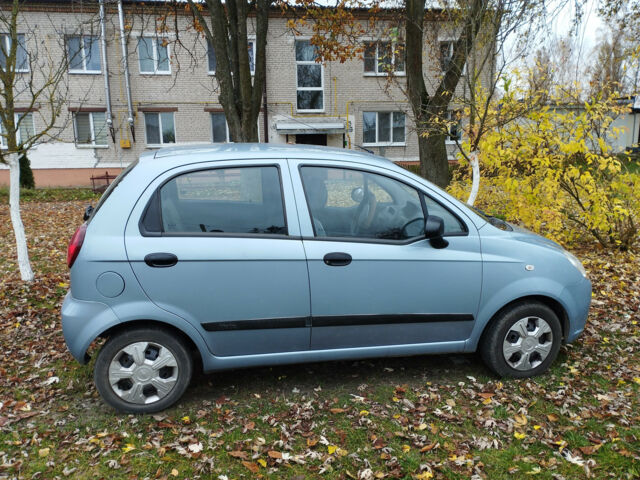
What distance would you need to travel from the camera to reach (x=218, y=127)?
21.8 metres

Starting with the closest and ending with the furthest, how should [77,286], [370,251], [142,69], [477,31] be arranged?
[77,286] → [370,251] → [477,31] → [142,69]

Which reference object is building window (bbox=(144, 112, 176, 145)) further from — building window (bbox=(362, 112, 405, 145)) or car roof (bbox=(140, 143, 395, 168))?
car roof (bbox=(140, 143, 395, 168))

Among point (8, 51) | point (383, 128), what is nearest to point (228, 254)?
point (8, 51)

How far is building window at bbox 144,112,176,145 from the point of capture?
69.6 feet

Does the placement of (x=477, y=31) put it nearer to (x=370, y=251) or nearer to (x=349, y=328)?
(x=370, y=251)

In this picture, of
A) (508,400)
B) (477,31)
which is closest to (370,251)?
(508,400)

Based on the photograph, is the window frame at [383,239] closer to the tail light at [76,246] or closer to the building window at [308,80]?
the tail light at [76,246]

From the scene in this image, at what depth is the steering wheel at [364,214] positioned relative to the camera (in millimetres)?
3662

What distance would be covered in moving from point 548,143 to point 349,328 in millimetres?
4583

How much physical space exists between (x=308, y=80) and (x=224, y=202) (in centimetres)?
1937

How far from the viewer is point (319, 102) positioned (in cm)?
2191

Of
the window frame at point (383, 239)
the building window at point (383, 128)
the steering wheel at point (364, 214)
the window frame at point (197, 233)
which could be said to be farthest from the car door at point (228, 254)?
the building window at point (383, 128)

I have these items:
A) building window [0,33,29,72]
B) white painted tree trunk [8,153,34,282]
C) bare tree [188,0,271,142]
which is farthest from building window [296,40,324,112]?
white painted tree trunk [8,153,34,282]

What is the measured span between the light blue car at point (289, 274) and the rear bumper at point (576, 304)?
2 cm
